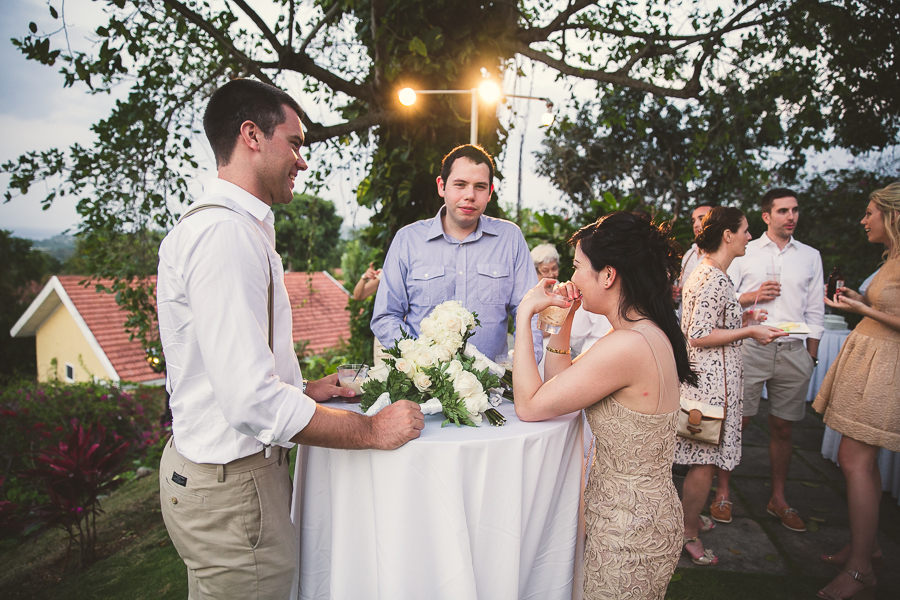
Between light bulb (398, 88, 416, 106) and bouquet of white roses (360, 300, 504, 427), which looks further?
light bulb (398, 88, 416, 106)

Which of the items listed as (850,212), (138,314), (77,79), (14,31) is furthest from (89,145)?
(850,212)

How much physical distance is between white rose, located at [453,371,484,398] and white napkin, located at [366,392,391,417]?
0.26m

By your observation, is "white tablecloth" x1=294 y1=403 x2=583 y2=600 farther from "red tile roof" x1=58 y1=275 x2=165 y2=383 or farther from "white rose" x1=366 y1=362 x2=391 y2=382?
"red tile roof" x1=58 y1=275 x2=165 y2=383

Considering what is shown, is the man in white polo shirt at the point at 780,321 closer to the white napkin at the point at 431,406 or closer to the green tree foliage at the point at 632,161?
the white napkin at the point at 431,406

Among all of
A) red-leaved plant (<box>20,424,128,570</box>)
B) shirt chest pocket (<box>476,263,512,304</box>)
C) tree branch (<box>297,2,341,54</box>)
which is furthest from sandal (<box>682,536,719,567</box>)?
tree branch (<box>297,2,341,54</box>)

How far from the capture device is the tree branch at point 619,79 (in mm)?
4727

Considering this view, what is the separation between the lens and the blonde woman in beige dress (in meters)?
2.67

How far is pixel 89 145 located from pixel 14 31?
1.01 meters

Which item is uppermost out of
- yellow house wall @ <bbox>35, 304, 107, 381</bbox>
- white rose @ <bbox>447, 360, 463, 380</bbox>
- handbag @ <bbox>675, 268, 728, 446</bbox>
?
white rose @ <bbox>447, 360, 463, 380</bbox>

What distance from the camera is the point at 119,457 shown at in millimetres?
3529

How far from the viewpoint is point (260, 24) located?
408cm

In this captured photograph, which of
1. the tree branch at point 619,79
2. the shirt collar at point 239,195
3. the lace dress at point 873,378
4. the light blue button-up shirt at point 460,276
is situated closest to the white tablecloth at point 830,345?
the lace dress at point 873,378

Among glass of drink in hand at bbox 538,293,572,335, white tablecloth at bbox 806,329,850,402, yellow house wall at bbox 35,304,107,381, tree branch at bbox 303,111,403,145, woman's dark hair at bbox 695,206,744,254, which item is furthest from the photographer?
yellow house wall at bbox 35,304,107,381

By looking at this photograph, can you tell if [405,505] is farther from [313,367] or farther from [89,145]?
[313,367]
